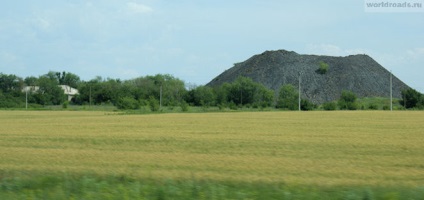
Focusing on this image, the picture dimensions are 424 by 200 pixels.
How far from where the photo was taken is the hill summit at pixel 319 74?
415 feet

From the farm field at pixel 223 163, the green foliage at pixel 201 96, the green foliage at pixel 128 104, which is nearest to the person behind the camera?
the farm field at pixel 223 163

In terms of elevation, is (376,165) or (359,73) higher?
(359,73)

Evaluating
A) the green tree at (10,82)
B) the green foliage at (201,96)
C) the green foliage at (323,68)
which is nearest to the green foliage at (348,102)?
the green foliage at (201,96)

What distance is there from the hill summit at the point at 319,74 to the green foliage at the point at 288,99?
516 inches

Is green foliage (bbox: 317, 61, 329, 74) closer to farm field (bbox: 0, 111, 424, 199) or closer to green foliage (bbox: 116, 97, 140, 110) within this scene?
green foliage (bbox: 116, 97, 140, 110)

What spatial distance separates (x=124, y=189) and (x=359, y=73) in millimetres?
131673

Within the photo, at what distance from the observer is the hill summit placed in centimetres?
12662

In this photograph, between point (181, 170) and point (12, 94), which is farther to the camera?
point (12, 94)

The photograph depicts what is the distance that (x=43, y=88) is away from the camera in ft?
391

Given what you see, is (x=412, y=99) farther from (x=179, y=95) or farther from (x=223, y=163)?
(x=223, y=163)

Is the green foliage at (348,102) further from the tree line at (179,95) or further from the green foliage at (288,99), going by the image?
the green foliage at (288,99)

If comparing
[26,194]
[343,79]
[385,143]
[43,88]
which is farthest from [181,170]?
[343,79]

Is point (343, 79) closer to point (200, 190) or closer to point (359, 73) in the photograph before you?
point (359, 73)

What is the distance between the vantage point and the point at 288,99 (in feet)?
326
